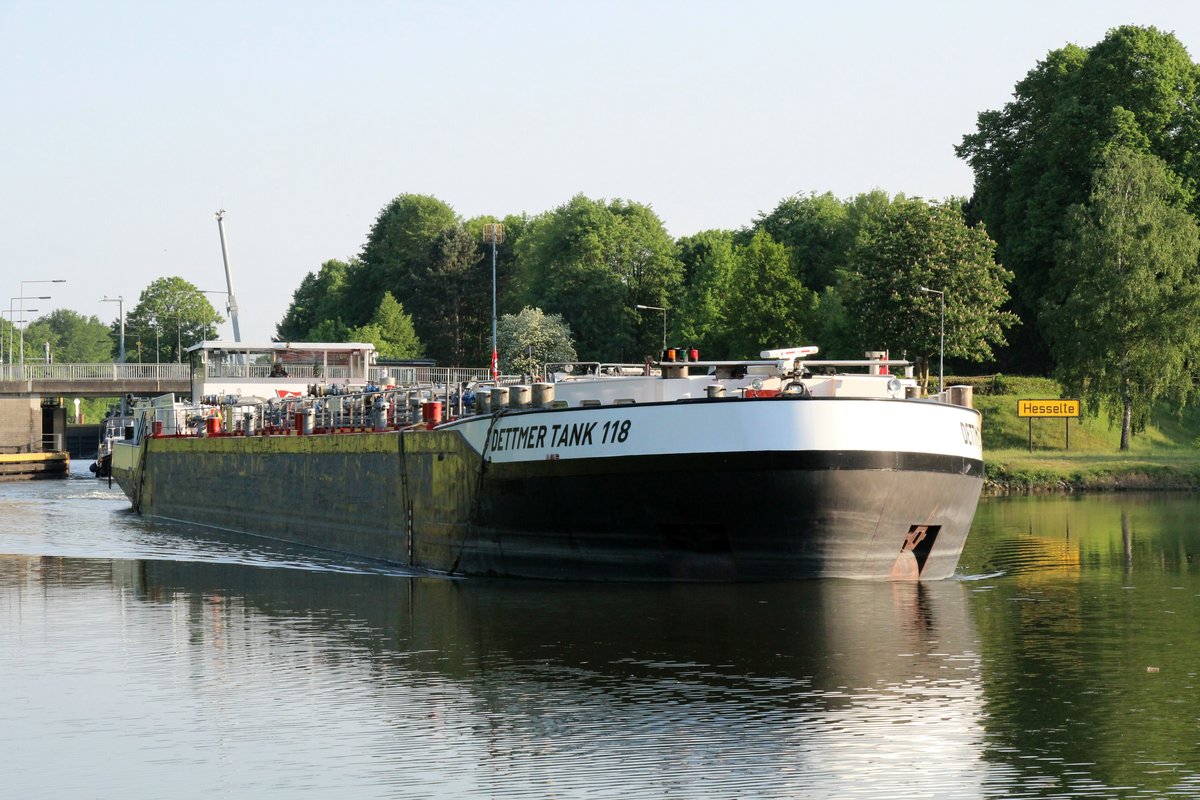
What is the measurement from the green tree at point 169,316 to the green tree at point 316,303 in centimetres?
966

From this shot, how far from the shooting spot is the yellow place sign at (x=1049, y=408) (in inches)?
2697

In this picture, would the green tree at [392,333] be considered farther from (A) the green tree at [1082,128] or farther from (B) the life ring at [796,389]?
(B) the life ring at [796,389]

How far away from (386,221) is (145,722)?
A: 140112 mm

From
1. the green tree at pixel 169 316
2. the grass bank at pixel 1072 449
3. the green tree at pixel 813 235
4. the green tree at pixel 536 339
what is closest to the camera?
the grass bank at pixel 1072 449

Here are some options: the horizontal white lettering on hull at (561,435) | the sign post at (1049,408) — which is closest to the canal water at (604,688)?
the horizontal white lettering on hull at (561,435)

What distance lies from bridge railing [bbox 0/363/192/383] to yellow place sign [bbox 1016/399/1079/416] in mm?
55249

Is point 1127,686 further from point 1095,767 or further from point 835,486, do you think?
point 835,486

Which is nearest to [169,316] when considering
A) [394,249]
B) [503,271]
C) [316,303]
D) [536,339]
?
[316,303]

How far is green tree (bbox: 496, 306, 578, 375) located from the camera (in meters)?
99.6

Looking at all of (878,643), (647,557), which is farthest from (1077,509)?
(878,643)

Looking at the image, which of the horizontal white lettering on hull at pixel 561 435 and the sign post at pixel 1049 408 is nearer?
the horizontal white lettering on hull at pixel 561 435

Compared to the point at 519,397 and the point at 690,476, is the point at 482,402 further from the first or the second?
the point at 690,476

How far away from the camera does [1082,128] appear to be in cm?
7800

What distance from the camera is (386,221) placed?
153 metres
